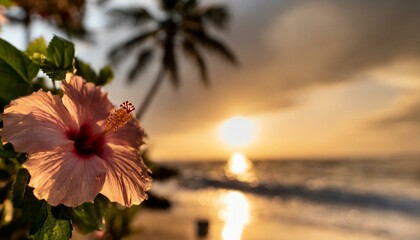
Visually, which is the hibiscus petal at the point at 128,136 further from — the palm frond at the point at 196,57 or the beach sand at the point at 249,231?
the palm frond at the point at 196,57

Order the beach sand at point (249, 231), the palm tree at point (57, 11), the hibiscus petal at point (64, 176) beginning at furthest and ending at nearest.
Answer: the beach sand at point (249, 231) → the palm tree at point (57, 11) → the hibiscus petal at point (64, 176)

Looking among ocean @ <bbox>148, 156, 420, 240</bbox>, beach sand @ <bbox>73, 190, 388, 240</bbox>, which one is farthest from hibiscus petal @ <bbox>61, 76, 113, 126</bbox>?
ocean @ <bbox>148, 156, 420, 240</bbox>

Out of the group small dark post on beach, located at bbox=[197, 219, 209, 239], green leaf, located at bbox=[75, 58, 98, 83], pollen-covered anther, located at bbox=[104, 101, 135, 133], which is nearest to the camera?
pollen-covered anther, located at bbox=[104, 101, 135, 133]

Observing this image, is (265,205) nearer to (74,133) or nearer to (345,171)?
(74,133)

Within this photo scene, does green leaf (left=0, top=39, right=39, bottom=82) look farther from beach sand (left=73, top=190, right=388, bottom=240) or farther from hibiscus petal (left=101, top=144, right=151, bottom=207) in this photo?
beach sand (left=73, top=190, right=388, bottom=240)

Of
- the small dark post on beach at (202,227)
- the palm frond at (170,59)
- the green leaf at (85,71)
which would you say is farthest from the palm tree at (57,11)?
the palm frond at (170,59)

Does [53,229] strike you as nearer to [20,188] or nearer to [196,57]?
[20,188]
